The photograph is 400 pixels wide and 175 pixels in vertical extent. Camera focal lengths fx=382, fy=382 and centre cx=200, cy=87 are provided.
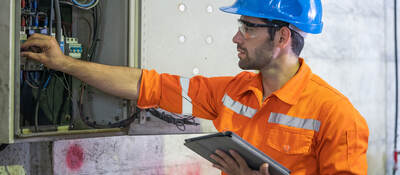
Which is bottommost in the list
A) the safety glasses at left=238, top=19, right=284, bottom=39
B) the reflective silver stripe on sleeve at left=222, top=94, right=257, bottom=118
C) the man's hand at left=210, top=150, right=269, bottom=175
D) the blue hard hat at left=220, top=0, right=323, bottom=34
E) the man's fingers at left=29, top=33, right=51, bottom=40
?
the man's hand at left=210, top=150, right=269, bottom=175

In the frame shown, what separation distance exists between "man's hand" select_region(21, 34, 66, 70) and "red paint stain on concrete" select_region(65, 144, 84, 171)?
1.89ft

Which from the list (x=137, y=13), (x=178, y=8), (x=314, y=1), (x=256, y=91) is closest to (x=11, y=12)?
(x=137, y=13)

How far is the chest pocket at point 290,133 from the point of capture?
3.93ft

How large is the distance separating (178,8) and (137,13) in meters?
0.17

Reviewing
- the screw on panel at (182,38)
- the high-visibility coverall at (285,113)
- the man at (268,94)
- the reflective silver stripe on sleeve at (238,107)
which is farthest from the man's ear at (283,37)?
the screw on panel at (182,38)

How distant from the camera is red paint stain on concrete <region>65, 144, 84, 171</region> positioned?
5.65 ft

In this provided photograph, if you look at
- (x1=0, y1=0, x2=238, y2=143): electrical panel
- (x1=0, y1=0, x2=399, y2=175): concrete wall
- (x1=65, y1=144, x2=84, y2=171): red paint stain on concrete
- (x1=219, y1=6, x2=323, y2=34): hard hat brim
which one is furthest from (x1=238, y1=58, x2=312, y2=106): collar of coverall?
(x1=65, y1=144, x2=84, y2=171): red paint stain on concrete

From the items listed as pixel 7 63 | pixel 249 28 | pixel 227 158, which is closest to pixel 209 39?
pixel 249 28

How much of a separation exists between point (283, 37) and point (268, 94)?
0.21m

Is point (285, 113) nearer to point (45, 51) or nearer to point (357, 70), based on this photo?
point (45, 51)

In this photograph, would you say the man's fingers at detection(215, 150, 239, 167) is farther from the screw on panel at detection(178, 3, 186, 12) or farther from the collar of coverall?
the screw on panel at detection(178, 3, 186, 12)

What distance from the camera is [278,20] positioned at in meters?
1.35

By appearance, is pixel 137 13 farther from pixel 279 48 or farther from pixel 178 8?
pixel 279 48

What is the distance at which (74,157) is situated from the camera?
174 centimetres
